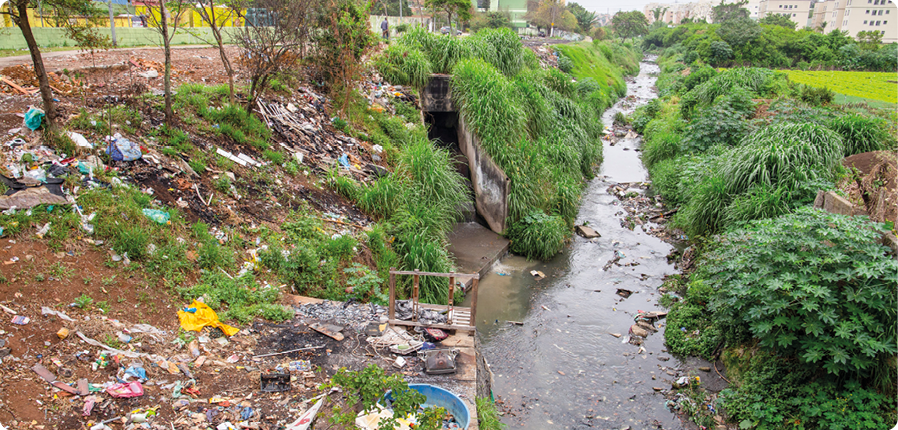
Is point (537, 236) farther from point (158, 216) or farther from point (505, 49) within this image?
point (505, 49)

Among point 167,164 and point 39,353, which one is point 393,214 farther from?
point 39,353

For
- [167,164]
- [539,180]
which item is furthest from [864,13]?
[167,164]

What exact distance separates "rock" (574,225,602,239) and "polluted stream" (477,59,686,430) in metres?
0.14

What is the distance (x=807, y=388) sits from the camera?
538cm

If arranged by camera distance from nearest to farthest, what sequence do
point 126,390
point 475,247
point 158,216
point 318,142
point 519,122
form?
A: point 126,390
point 158,216
point 318,142
point 475,247
point 519,122

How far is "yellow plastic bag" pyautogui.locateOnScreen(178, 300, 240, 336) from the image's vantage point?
488 centimetres

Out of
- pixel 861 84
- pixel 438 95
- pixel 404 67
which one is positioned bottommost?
pixel 438 95

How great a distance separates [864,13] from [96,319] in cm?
7131

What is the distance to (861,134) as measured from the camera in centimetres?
1034

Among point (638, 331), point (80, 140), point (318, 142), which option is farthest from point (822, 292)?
point (80, 140)

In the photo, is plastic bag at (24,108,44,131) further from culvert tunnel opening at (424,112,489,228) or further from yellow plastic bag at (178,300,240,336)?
culvert tunnel opening at (424,112,489,228)

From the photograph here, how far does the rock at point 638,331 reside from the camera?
764 cm

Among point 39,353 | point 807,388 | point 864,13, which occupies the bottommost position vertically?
point 807,388

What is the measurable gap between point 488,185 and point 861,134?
787 cm
